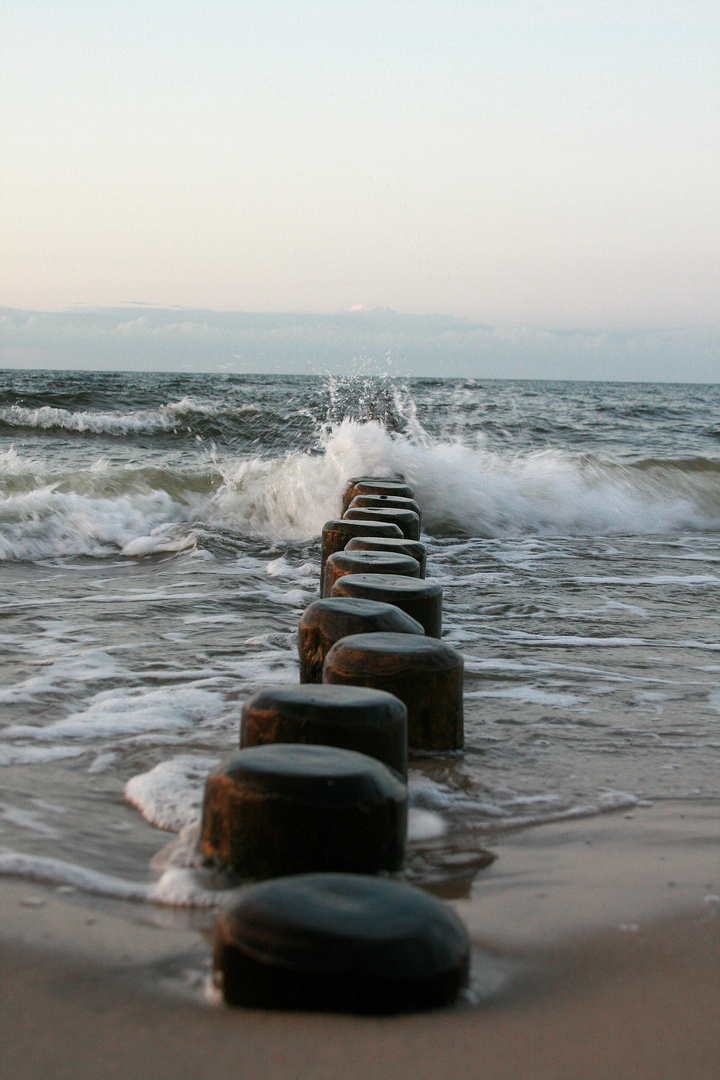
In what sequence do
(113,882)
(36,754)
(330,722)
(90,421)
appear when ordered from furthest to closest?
1. (90,421)
2. (36,754)
3. (330,722)
4. (113,882)

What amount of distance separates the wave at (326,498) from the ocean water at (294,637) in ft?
0.10

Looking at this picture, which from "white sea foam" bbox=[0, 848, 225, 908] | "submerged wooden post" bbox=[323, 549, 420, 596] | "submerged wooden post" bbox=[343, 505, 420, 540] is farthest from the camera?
"submerged wooden post" bbox=[343, 505, 420, 540]

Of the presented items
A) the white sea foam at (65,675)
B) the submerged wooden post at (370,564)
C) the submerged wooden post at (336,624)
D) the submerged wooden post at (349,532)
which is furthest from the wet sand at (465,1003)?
the submerged wooden post at (349,532)

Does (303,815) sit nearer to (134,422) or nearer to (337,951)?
(337,951)

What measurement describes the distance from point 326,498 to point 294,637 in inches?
167

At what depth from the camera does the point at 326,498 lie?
8422mm

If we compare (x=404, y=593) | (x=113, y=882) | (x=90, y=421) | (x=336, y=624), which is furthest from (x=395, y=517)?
(x=90, y=421)

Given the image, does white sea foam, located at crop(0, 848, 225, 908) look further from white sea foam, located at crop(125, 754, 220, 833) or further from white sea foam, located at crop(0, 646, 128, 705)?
white sea foam, located at crop(0, 646, 128, 705)

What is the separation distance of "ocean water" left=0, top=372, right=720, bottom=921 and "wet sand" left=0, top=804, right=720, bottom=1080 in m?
0.16

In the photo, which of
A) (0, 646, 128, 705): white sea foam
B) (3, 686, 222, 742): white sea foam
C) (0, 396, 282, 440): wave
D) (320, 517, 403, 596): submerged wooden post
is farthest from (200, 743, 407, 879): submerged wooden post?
(0, 396, 282, 440): wave

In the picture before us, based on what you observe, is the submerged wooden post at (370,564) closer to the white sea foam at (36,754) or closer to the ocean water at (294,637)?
the ocean water at (294,637)

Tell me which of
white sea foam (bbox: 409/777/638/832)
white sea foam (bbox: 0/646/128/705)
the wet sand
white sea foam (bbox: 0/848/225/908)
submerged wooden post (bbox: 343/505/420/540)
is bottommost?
white sea foam (bbox: 0/646/128/705)

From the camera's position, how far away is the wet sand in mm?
1237

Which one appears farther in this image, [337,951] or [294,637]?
[294,637]
